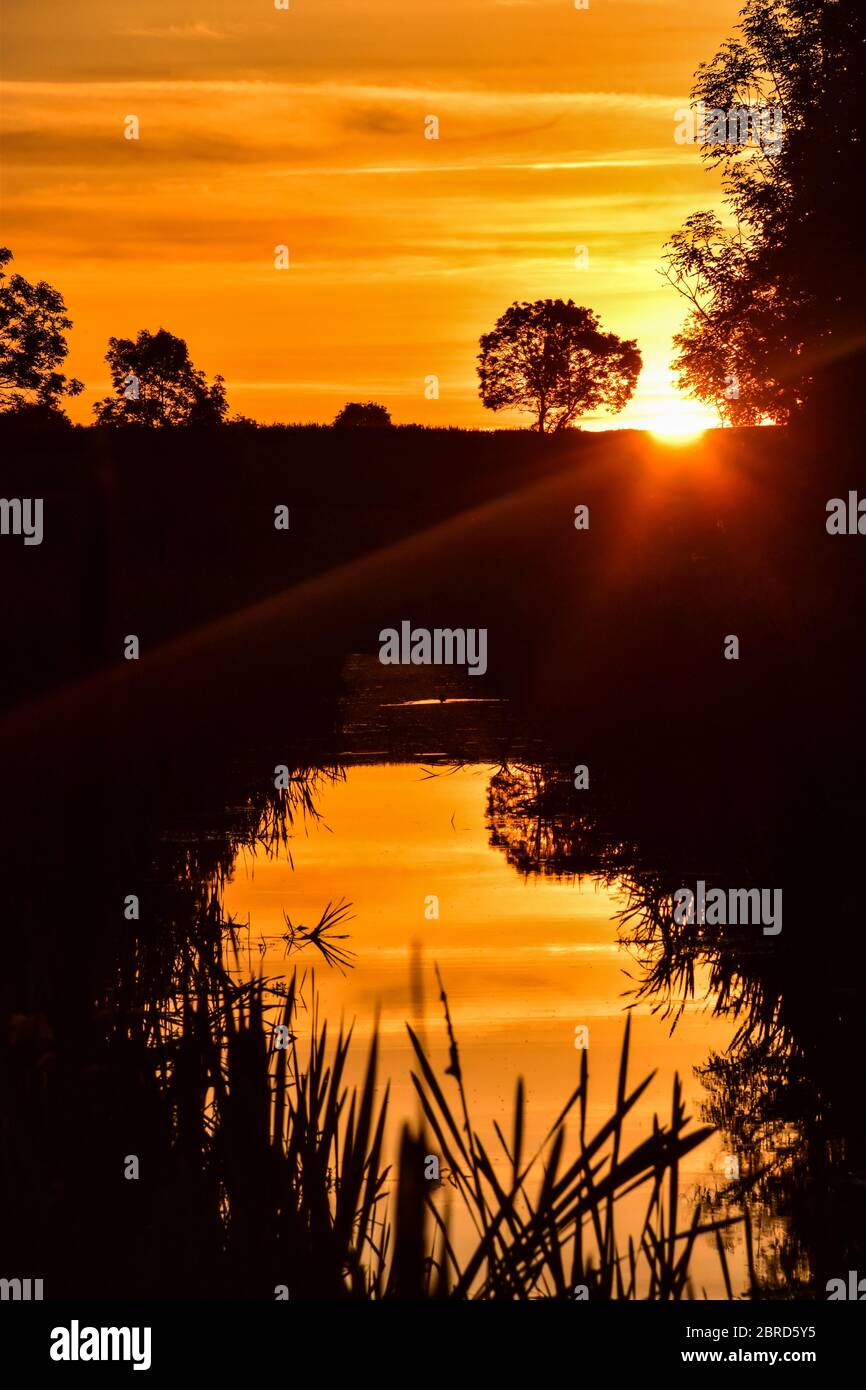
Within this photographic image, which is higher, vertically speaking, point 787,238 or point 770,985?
point 787,238

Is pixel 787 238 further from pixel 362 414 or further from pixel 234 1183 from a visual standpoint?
pixel 362 414

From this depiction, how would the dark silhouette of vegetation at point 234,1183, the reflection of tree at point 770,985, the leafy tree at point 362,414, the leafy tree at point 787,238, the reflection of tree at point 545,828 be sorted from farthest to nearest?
1. the leafy tree at point 362,414
2. the leafy tree at point 787,238
3. the reflection of tree at point 545,828
4. the reflection of tree at point 770,985
5. the dark silhouette of vegetation at point 234,1183

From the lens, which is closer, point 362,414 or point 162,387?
point 162,387

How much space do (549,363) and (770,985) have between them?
353 ft

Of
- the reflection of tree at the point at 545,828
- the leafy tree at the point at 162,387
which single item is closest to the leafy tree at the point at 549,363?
the leafy tree at the point at 162,387

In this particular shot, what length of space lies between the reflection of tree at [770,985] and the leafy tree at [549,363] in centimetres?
10022

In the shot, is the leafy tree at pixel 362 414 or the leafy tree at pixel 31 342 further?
the leafy tree at pixel 362 414

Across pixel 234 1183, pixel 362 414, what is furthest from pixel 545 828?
pixel 362 414

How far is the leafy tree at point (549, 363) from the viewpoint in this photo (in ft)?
380

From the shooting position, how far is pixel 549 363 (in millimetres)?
115500

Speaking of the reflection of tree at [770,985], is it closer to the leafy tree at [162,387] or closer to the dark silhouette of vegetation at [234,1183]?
the dark silhouette of vegetation at [234,1183]

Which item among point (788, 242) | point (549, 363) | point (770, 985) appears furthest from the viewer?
point (549, 363)
